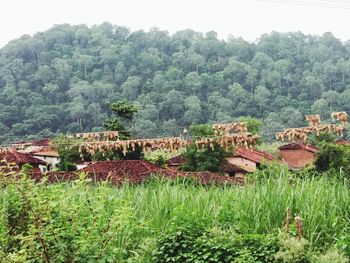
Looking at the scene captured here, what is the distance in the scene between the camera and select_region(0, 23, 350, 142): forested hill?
144 feet

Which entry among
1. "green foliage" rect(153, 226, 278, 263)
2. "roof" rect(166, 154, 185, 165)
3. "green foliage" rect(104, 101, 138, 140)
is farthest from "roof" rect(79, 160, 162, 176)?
"roof" rect(166, 154, 185, 165)

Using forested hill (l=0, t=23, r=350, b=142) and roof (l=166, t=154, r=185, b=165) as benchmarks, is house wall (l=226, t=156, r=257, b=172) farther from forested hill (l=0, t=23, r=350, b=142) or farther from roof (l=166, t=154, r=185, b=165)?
forested hill (l=0, t=23, r=350, b=142)

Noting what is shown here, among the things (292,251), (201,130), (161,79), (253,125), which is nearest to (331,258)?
(292,251)

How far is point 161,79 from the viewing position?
5203cm

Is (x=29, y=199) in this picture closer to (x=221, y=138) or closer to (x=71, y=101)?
(x=221, y=138)

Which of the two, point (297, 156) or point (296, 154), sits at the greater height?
point (296, 154)

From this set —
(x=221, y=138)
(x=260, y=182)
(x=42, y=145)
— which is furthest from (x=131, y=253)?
(x=42, y=145)

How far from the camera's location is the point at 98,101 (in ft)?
158

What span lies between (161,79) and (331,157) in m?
31.4

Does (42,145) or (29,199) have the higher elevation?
(29,199)

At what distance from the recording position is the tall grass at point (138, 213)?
485cm

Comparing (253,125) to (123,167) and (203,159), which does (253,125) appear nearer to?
(203,159)

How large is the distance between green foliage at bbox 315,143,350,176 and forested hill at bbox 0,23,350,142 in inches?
547

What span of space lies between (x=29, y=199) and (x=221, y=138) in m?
8.97
